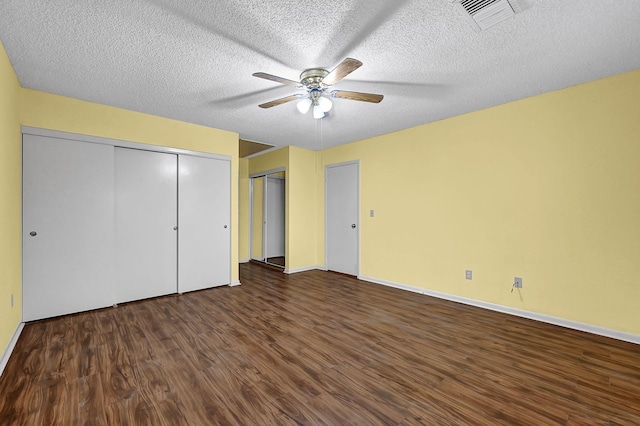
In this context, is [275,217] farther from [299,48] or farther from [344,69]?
[344,69]

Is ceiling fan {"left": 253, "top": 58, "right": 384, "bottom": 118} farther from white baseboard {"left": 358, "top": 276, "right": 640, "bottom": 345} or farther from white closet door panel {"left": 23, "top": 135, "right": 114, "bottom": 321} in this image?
white baseboard {"left": 358, "top": 276, "right": 640, "bottom": 345}

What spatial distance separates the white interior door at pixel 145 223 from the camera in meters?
3.52

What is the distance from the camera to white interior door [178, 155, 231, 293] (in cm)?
402

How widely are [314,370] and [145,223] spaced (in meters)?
3.01

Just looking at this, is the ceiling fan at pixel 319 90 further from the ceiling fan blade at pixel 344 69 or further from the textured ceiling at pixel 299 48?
the textured ceiling at pixel 299 48

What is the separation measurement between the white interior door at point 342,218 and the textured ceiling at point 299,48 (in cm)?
210

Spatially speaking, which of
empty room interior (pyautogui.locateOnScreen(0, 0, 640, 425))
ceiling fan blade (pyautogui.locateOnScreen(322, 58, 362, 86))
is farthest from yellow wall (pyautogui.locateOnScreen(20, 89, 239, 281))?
ceiling fan blade (pyautogui.locateOnScreen(322, 58, 362, 86))

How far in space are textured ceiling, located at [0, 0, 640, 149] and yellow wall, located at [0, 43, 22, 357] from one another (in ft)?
0.90

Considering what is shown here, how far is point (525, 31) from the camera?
199 cm

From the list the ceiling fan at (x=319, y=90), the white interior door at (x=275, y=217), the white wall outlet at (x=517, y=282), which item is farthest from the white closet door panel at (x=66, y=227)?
the white wall outlet at (x=517, y=282)

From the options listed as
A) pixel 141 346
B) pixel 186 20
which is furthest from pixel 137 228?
pixel 186 20

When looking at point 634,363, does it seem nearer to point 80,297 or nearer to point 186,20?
point 186,20

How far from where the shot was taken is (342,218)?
540 centimetres

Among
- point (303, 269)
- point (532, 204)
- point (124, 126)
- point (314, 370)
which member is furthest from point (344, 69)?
point (303, 269)
